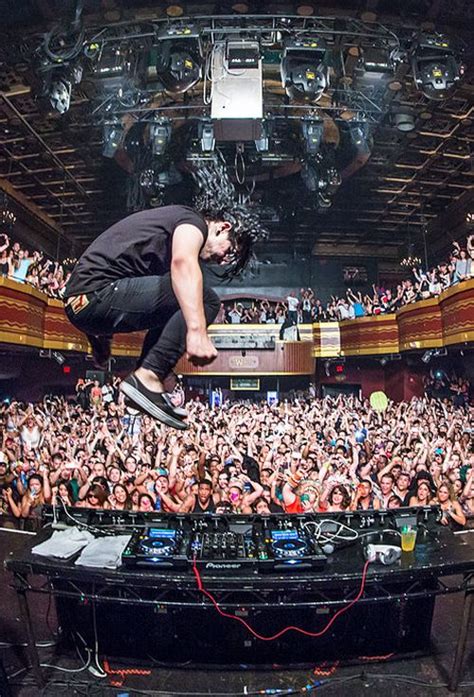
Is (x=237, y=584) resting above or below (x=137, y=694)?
above

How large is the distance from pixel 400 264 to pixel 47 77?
686cm

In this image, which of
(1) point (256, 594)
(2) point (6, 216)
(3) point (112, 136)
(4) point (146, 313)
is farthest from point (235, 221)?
(2) point (6, 216)

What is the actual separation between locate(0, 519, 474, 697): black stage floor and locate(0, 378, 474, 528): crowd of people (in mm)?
1557

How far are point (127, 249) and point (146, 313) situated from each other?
0.79 feet

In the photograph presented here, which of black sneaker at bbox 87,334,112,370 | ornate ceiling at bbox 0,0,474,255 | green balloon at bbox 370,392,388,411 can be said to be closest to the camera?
black sneaker at bbox 87,334,112,370

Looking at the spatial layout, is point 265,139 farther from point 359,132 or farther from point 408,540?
point 408,540

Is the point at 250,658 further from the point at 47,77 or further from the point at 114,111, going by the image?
the point at 114,111

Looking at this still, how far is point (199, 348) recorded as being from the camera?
158 centimetres

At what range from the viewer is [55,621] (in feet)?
11.8

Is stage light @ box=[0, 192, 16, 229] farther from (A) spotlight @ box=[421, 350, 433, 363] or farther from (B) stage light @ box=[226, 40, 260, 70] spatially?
(A) spotlight @ box=[421, 350, 433, 363]

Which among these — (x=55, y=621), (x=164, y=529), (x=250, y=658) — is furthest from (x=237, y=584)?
(x=55, y=621)

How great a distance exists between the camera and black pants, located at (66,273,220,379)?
5.82 feet

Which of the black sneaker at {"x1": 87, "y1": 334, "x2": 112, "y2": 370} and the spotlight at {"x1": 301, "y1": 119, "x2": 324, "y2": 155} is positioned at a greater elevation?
the spotlight at {"x1": 301, "y1": 119, "x2": 324, "y2": 155}

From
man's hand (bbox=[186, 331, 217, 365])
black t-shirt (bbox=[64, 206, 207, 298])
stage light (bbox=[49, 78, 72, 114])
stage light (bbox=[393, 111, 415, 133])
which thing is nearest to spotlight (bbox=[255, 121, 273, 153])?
stage light (bbox=[393, 111, 415, 133])
